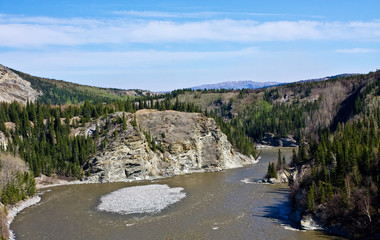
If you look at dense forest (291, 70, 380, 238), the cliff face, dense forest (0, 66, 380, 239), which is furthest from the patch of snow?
dense forest (291, 70, 380, 238)

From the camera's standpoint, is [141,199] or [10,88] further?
[10,88]

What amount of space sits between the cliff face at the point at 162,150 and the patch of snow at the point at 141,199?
1287cm

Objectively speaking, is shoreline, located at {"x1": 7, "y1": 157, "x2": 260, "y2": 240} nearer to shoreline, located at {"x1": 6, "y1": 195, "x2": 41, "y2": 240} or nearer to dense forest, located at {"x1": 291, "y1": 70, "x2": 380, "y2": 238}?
shoreline, located at {"x1": 6, "y1": 195, "x2": 41, "y2": 240}

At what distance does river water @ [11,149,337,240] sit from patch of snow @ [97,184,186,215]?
1.67 meters

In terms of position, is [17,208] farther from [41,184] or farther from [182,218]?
[182,218]

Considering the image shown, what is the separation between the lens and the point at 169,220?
51.4 metres

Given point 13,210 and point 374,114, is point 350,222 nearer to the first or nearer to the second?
point 13,210

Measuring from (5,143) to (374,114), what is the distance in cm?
10828

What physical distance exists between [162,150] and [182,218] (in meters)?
48.1

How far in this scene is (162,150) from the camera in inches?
3922

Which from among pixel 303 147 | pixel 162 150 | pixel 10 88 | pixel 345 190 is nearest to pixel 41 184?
pixel 162 150

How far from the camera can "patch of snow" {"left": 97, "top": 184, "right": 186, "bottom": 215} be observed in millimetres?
58781

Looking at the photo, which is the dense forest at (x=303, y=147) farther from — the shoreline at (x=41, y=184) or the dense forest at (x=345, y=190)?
the shoreline at (x=41, y=184)

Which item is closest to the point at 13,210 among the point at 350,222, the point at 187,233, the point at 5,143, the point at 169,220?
the point at 169,220
